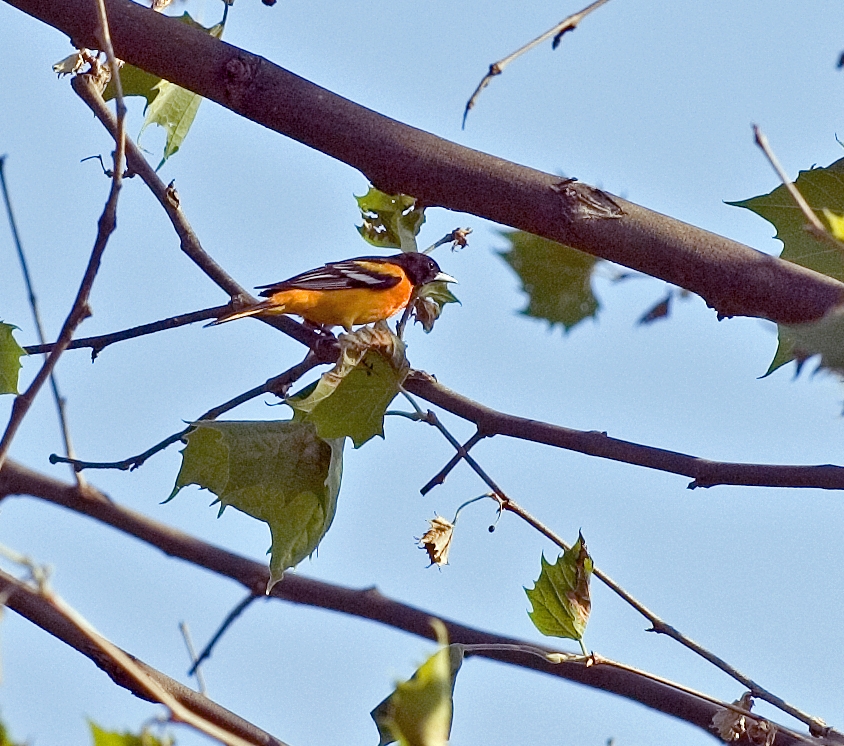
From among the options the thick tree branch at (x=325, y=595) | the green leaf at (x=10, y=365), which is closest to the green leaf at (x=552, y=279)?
the thick tree branch at (x=325, y=595)

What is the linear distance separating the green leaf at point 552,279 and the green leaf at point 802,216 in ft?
1.67

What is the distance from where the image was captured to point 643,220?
7.83 ft

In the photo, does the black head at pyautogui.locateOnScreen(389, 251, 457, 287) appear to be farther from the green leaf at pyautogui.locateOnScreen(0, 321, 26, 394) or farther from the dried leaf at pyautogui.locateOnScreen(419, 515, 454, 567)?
the green leaf at pyautogui.locateOnScreen(0, 321, 26, 394)

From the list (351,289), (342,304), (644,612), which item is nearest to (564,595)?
(644,612)

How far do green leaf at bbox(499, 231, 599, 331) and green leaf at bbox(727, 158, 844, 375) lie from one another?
0.51 meters

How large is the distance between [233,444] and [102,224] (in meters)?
1.01

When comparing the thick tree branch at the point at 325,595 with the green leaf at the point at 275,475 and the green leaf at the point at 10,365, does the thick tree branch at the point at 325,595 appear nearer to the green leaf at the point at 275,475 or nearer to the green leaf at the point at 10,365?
the green leaf at the point at 275,475

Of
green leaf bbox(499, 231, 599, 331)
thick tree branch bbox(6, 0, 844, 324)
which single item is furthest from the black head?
thick tree branch bbox(6, 0, 844, 324)

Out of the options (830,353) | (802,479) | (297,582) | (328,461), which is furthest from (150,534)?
(830,353)

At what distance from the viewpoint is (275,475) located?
9.09ft

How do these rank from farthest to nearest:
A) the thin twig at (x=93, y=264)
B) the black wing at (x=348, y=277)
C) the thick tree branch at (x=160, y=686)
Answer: the black wing at (x=348, y=277) < the thick tree branch at (x=160, y=686) < the thin twig at (x=93, y=264)

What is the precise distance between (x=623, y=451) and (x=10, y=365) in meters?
1.47

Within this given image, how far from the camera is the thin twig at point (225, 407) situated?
110 inches

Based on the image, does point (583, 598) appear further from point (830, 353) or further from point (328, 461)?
point (830, 353)
